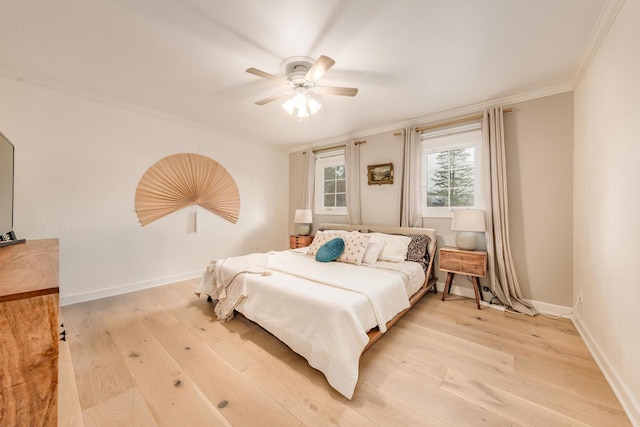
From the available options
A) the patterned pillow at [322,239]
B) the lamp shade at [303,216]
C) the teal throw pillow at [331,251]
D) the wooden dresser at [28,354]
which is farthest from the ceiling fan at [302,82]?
the lamp shade at [303,216]

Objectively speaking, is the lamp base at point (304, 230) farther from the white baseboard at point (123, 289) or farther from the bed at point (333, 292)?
the white baseboard at point (123, 289)

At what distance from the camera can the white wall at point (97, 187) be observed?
2414 mm

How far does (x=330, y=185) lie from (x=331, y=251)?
197 cm

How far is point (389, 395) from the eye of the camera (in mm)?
1439

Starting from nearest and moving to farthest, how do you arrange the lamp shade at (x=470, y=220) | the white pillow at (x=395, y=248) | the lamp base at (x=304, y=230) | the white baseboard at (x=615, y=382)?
the white baseboard at (x=615, y=382) → the lamp shade at (x=470, y=220) → the white pillow at (x=395, y=248) → the lamp base at (x=304, y=230)

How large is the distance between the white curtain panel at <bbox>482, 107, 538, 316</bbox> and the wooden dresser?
345 cm

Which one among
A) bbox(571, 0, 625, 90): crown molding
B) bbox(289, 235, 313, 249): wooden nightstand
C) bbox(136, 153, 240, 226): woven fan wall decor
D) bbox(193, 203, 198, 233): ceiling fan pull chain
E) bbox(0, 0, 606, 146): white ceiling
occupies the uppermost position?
bbox(0, 0, 606, 146): white ceiling

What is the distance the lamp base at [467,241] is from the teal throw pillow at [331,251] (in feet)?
4.60

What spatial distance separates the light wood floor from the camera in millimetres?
1287

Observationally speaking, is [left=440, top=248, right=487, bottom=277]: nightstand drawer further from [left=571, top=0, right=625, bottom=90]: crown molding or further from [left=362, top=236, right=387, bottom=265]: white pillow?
[left=571, top=0, right=625, bottom=90]: crown molding

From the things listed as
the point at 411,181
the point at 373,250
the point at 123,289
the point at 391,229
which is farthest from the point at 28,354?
the point at 411,181

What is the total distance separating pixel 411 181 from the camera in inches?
129

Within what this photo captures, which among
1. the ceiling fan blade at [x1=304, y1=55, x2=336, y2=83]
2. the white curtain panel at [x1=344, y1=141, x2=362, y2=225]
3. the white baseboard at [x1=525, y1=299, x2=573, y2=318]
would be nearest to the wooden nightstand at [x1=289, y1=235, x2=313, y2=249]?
the white curtain panel at [x1=344, y1=141, x2=362, y2=225]

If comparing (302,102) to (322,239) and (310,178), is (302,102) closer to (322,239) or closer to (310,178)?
(322,239)
